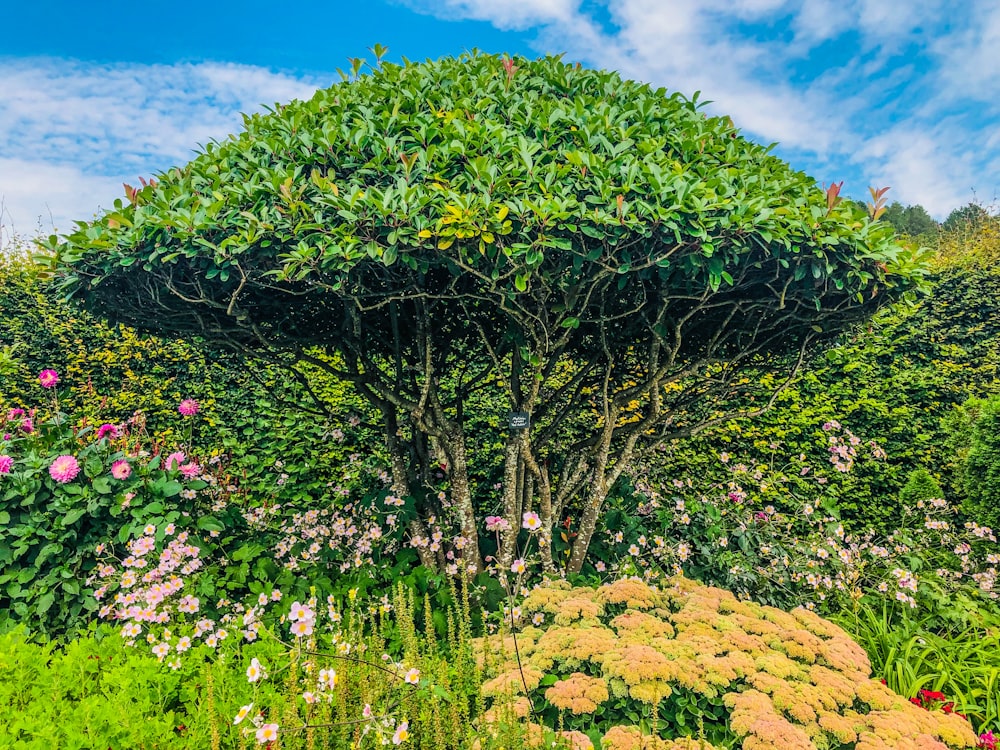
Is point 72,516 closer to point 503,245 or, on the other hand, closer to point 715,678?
point 503,245

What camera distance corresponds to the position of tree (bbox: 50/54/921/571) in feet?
7.03

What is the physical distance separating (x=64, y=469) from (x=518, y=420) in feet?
8.95

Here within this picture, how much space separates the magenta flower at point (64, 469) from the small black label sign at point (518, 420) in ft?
8.65

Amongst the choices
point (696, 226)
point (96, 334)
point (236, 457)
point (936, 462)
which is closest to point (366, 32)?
point (696, 226)

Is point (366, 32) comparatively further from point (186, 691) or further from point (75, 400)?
point (75, 400)

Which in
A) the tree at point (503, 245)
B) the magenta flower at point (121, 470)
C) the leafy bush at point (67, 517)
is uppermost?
the tree at point (503, 245)

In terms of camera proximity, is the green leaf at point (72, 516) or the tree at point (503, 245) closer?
the tree at point (503, 245)

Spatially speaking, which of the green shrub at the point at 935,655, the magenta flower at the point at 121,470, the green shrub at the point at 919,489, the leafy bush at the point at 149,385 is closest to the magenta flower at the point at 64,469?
the magenta flower at the point at 121,470

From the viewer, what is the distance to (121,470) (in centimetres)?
327

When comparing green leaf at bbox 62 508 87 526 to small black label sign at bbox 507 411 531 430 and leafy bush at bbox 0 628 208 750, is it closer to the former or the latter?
leafy bush at bbox 0 628 208 750

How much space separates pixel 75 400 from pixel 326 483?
3713 mm

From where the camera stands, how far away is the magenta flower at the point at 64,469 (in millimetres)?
3234

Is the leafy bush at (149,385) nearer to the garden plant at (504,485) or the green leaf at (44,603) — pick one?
the garden plant at (504,485)

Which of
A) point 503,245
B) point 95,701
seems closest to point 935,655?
point 503,245
